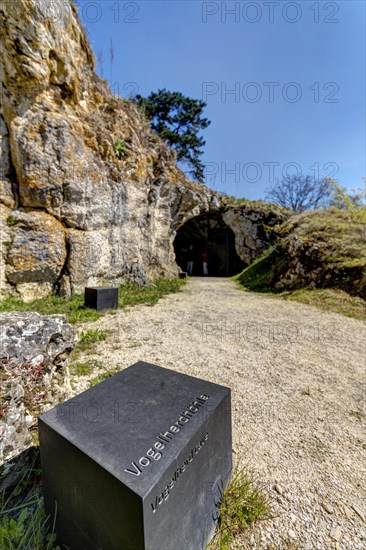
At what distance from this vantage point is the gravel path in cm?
131

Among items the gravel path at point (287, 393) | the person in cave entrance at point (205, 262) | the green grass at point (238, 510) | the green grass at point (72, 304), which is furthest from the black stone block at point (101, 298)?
the person in cave entrance at point (205, 262)

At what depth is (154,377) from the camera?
5.02 feet

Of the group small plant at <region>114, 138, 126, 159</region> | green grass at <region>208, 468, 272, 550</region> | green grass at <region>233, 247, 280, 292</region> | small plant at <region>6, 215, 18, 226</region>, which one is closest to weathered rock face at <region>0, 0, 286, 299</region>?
small plant at <region>6, 215, 18, 226</region>

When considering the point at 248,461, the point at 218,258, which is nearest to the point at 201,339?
the point at 248,461

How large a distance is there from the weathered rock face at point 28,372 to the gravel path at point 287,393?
56 centimetres

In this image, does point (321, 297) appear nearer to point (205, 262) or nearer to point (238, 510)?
point (238, 510)

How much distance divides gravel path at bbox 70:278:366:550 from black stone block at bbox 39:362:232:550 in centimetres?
43

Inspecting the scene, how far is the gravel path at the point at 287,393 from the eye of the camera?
1.31 meters

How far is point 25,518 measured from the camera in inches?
47.0

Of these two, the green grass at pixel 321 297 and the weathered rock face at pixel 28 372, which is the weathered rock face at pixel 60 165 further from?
the green grass at pixel 321 297

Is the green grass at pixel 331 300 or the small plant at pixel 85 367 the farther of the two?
the green grass at pixel 331 300

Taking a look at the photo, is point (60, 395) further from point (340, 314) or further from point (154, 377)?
point (340, 314)

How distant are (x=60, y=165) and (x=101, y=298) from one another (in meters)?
4.12

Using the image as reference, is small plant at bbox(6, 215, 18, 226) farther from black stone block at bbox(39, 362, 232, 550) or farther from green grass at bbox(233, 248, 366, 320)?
green grass at bbox(233, 248, 366, 320)
